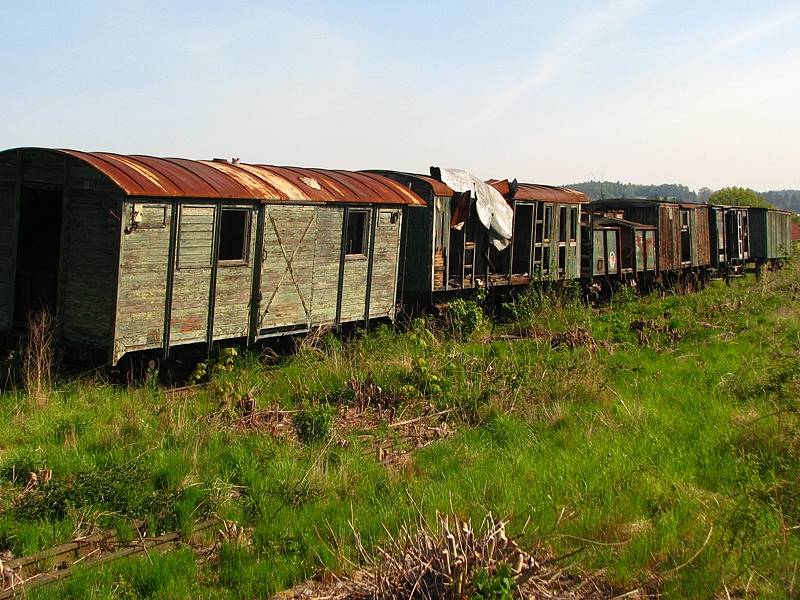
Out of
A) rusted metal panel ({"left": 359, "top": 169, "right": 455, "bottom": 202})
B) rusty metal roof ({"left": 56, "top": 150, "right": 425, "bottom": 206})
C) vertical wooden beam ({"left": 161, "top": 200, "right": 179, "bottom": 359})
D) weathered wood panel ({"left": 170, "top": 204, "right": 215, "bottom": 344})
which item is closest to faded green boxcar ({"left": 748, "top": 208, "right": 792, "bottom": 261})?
rusted metal panel ({"left": 359, "top": 169, "right": 455, "bottom": 202})

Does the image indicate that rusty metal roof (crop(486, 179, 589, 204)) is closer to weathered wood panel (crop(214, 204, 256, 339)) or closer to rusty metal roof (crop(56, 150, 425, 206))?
rusty metal roof (crop(56, 150, 425, 206))

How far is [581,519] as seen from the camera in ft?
20.9

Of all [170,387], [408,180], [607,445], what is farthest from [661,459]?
[408,180]

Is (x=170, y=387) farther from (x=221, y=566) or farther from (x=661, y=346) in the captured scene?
(x=661, y=346)

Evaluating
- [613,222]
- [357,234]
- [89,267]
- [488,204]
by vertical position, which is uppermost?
[613,222]

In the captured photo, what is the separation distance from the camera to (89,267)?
33.1 ft

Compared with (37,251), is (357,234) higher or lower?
higher

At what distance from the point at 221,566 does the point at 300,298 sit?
6915mm

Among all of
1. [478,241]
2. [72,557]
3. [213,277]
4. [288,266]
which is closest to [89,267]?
[213,277]

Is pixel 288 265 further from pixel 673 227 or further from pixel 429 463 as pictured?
pixel 673 227

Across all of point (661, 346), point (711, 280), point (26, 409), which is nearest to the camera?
point (26, 409)

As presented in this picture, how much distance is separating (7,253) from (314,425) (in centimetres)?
519

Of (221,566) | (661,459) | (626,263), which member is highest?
(626,263)

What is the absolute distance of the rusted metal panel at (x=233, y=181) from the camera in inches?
398
